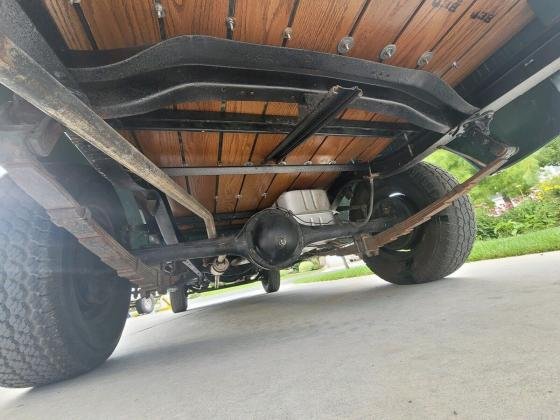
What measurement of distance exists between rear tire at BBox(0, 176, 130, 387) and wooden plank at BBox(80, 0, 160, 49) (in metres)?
0.75

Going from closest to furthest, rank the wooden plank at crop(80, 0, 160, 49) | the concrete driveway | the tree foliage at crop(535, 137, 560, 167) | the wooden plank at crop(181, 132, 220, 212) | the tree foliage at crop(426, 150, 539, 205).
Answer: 1. the concrete driveway
2. the wooden plank at crop(80, 0, 160, 49)
3. the wooden plank at crop(181, 132, 220, 212)
4. the tree foliage at crop(426, 150, 539, 205)
5. the tree foliage at crop(535, 137, 560, 167)

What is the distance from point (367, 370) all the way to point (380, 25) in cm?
103

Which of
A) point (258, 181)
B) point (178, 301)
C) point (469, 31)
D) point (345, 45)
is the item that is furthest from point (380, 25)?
point (178, 301)

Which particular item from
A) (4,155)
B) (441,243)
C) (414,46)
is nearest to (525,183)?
(441,243)

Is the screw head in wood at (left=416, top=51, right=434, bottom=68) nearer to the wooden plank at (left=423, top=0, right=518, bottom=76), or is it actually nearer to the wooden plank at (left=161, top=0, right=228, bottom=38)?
the wooden plank at (left=423, top=0, right=518, bottom=76)

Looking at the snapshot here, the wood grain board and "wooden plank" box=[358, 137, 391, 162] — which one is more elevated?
the wood grain board

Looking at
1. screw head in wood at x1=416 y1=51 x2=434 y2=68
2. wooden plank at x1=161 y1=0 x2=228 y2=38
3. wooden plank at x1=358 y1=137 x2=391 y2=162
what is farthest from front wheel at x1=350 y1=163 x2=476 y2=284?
wooden plank at x1=161 y1=0 x2=228 y2=38

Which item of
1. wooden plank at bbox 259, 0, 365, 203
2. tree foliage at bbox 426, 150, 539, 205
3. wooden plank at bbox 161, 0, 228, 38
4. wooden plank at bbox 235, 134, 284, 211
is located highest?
tree foliage at bbox 426, 150, 539, 205

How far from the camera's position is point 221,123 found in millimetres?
1357

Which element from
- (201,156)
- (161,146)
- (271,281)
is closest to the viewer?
(161,146)

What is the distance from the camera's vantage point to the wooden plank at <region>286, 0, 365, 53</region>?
2.98 feet

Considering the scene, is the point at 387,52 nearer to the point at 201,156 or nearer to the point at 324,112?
the point at 324,112

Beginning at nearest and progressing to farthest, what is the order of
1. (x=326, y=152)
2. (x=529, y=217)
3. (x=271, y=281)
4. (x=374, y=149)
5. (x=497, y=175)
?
(x=326, y=152) < (x=374, y=149) < (x=271, y=281) < (x=529, y=217) < (x=497, y=175)

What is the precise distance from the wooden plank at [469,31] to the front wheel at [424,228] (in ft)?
2.81
